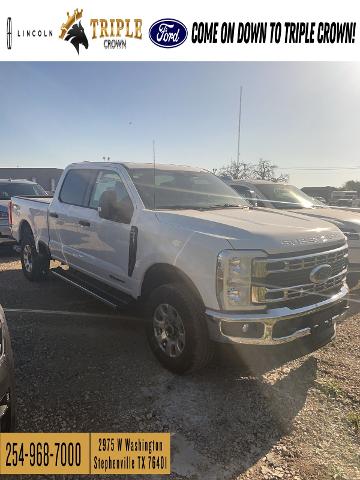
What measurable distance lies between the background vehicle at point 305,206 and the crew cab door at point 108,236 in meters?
3.32

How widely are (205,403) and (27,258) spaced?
4.78 meters

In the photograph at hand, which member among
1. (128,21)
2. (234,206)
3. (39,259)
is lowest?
(39,259)

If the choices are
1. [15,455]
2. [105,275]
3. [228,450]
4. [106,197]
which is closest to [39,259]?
[105,275]

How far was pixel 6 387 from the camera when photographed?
2.10 metres

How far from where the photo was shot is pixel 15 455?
91.5 inches

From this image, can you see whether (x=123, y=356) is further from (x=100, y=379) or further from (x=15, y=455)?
(x=15, y=455)

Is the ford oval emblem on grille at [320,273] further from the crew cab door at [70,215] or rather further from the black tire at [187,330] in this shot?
the crew cab door at [70,215]

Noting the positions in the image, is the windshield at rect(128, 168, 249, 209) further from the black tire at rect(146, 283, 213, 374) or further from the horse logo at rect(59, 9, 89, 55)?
the horse logo at rect(59, 9, 89, 55)

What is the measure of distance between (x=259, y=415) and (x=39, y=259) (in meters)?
Result: 4.67

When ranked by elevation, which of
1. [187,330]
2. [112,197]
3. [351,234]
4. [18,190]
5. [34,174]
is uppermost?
[34,174]

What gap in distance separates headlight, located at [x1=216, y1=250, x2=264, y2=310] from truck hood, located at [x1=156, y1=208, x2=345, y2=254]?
0.08 metres

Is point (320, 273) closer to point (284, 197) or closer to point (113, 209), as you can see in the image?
point (113, 209)

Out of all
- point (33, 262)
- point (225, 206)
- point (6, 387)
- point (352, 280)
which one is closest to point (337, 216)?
point (352, 280)

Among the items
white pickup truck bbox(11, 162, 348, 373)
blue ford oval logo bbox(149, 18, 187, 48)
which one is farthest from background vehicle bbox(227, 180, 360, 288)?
blue ford oval logo bbox(149, 18, 187, 48)
